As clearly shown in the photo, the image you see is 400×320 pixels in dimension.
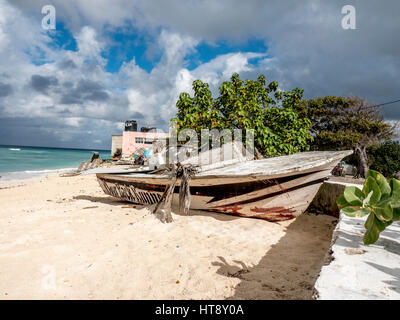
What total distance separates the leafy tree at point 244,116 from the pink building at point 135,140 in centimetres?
2899

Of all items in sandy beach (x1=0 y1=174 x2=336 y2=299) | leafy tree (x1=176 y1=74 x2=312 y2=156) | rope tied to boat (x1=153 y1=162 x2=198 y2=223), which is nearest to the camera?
sandy beach (x1=0 y1=174 x2=336 y2=299)

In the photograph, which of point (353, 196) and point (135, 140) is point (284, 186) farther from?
point (135, 140)

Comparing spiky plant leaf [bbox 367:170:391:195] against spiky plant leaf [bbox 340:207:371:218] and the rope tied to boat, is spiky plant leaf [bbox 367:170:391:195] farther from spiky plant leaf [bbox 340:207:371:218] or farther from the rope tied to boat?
the rope tied to boat

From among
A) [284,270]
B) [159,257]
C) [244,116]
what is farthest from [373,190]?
[244,116]

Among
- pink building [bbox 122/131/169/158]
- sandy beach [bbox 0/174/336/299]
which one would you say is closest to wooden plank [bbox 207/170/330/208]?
sandy beach [bbox 0/174/336/299]

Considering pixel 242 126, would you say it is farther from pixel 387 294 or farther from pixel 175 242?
pixel 387 294

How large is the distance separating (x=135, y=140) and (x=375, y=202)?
124 feet

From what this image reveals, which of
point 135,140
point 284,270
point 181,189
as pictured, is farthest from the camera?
point 135,140

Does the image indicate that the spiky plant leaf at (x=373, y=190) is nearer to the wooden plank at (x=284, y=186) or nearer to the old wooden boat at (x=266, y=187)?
the old wooden boat at (x=266, y=187)

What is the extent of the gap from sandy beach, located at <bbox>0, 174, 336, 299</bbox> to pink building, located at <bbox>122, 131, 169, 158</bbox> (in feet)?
104

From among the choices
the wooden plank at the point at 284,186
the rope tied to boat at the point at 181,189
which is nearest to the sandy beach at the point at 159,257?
the rope tied to boat at the point at 181,189

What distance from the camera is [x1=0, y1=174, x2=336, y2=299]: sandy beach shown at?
2.61 metres

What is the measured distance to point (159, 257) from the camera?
11.2 feet

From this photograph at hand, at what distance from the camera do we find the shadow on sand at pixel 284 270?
2502mm
